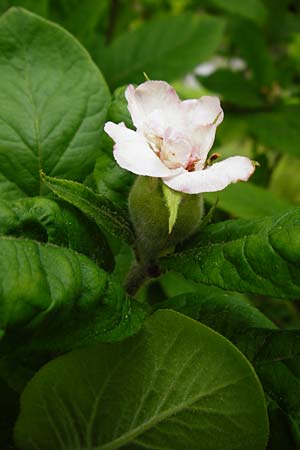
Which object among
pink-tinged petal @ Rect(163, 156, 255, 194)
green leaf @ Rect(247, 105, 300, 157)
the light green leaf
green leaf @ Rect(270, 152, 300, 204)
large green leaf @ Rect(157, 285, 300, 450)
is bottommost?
green leaf @ Rect(270, 152, 300, 204)

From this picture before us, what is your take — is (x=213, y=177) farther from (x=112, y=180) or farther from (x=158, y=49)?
(x=158, y=49)

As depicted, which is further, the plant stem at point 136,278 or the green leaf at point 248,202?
the green leaf at point 248,202

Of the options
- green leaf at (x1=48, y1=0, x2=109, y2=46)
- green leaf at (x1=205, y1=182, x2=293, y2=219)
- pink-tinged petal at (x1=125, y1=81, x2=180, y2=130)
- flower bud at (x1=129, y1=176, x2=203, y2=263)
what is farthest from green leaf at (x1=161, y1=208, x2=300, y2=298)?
green leaf at (x1=48, y1=0, x2=109, y2=46)

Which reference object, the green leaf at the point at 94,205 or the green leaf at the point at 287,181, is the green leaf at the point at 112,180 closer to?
the green leaf at the point at 94,205

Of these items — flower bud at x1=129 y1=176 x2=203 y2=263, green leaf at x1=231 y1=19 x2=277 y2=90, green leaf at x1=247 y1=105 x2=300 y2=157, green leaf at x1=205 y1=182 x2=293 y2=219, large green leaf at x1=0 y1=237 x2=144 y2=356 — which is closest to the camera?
large green leaf at x1=0 y1=237 x2=144 y2=356

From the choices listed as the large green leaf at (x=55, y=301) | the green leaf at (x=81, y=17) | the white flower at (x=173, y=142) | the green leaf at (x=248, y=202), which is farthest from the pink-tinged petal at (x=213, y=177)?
the green leaf at (x=81, y=17)

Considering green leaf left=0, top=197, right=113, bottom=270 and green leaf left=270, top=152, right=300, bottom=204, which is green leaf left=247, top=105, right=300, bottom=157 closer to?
green leaf left=270, top=152, right=300, bottom=204

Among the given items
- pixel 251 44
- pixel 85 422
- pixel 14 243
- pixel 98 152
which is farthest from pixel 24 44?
pixel 251 44

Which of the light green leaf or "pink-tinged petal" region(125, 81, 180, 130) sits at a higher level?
"pink-tinged petal" region(125, 81, 180, 130)
